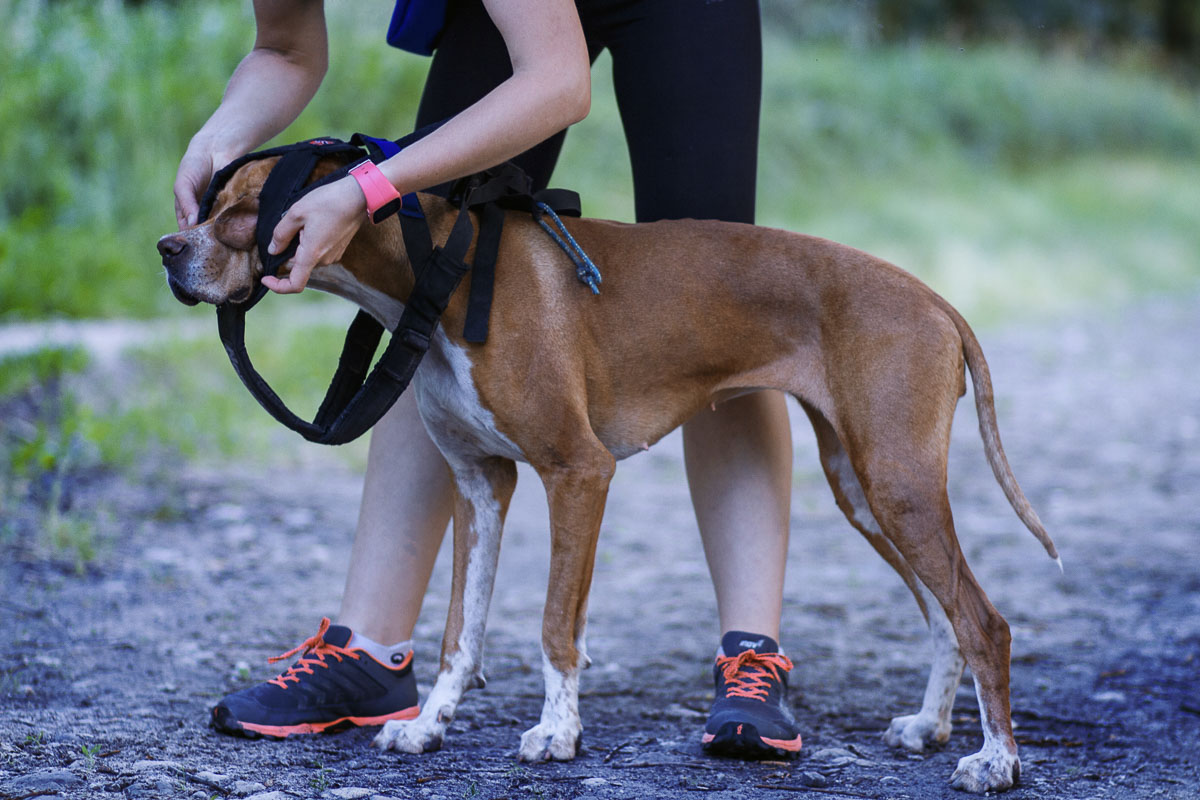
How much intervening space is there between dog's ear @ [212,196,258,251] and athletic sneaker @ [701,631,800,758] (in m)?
1.34

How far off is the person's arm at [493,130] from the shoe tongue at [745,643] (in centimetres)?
102

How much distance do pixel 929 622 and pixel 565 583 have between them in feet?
2.89

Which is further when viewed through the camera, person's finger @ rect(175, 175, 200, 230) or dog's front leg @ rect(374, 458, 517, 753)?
dog's front leg @ rect(374, 458, 517, 753)

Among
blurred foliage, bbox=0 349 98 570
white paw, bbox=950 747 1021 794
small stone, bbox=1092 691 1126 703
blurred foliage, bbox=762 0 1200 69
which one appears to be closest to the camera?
white paw, bbox=950 747 1021 794

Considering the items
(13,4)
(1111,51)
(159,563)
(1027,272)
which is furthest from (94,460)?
(1111,51)

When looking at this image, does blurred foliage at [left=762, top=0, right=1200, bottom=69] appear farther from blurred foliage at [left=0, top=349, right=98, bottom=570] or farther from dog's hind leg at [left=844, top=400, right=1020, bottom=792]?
dog's hind leg at [left=844, top=400, right=1020, bottom=792]

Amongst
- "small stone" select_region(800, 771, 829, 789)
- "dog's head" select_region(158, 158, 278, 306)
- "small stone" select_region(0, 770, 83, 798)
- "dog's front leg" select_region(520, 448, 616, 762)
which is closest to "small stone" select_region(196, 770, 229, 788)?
"small stone" select_region(0, 770, 83, 798)

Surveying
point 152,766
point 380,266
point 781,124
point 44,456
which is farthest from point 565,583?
point 781,124

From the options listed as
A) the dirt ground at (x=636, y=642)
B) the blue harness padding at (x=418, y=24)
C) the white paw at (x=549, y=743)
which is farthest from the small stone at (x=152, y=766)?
the blue harness padding at (x=418, y=24)

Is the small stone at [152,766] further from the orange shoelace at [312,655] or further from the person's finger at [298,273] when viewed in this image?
the person's finger at [298,273]

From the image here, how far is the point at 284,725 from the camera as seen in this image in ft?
8.65

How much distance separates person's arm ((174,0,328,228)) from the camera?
8.48ft

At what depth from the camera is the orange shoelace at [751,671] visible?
268 cm

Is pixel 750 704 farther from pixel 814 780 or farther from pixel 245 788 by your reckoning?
pixel 245 788
